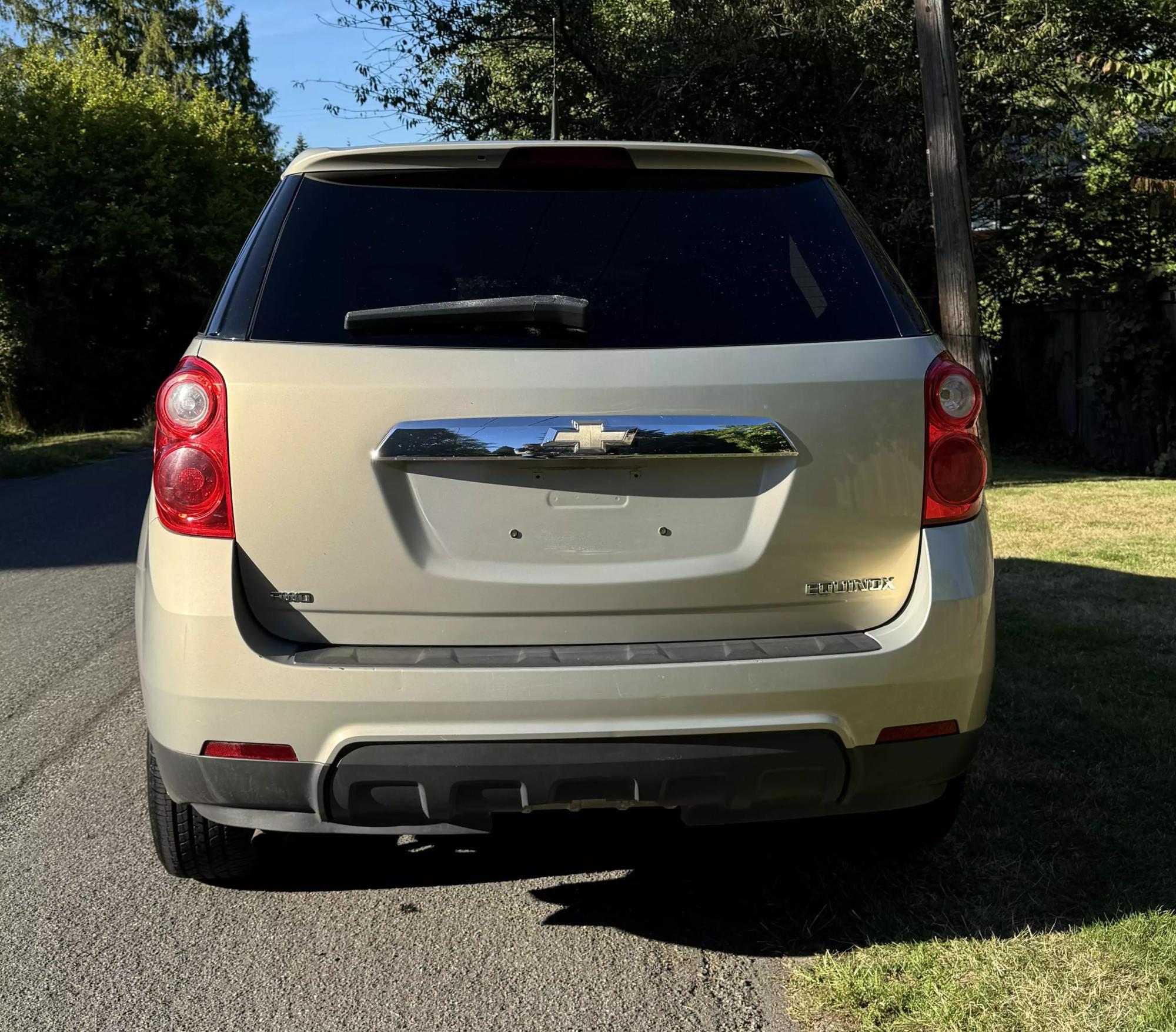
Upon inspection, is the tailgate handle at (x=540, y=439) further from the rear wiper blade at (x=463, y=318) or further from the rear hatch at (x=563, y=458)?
the rear wiper blade at (x=463, y=318)

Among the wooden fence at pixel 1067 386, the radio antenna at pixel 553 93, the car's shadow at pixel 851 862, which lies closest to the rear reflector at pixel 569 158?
the car's shadow at pixel 851 862

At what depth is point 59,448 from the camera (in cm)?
1647

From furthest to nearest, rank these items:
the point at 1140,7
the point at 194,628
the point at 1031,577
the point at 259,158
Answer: the point at 259,158, the point at 1140,7, the point at 1031,577, the point at 194,628

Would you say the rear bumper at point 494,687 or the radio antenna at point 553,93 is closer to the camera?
the rear bumper at point 494,687

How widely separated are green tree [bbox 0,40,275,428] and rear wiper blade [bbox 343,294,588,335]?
2029 centimetres

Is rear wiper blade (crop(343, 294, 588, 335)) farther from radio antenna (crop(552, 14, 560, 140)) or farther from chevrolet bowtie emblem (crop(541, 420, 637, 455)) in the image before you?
radio antenna (crop(552, 14, 560, 140))

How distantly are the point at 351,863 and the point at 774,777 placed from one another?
1.41 meters

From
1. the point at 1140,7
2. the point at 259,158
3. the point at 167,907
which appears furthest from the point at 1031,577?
the point at 259,158

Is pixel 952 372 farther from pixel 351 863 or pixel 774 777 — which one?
pixel 351 863

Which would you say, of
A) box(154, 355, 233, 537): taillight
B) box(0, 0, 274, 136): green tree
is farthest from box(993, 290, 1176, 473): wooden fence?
box(0, 0, 274, 136): green tree

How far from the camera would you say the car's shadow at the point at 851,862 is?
3.08 metres

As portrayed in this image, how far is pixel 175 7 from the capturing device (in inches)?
1634

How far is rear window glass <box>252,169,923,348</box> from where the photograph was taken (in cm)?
274

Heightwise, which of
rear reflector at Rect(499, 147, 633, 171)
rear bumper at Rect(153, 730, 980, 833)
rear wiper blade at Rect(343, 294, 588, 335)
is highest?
rear reflector at Rect(499, 147, 633, 171)
